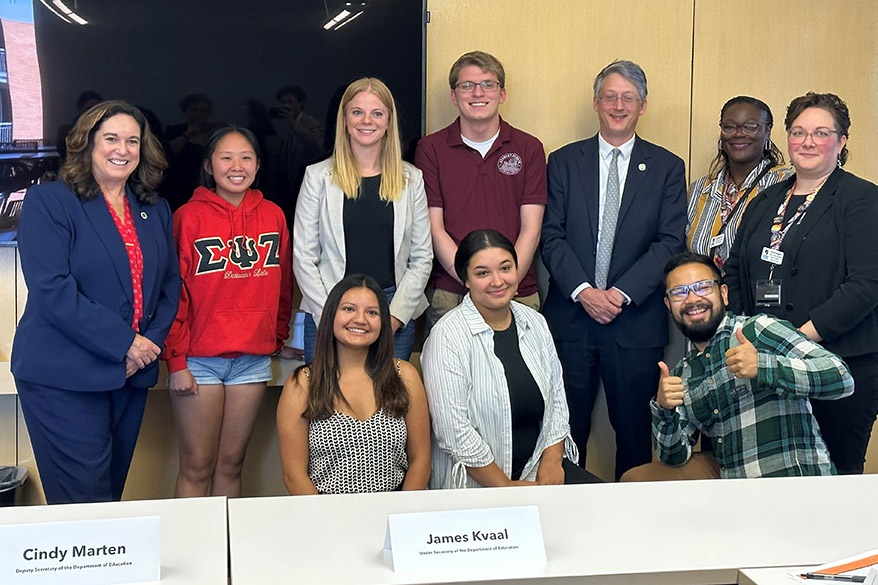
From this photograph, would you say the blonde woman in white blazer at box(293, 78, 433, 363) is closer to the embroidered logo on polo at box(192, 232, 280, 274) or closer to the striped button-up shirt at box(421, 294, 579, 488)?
the embroidered logo on polo at box(192, 232, 280, 274)

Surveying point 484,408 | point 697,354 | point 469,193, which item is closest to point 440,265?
point 469,193

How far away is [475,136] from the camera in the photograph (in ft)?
11.1

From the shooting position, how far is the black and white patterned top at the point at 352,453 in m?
2.47

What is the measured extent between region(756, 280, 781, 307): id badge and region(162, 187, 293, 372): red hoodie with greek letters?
5.36ft

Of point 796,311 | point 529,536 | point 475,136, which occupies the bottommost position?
point 529,536

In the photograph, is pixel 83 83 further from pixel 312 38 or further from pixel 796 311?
pixel 796 311

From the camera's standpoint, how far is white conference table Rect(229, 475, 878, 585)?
1.45 m

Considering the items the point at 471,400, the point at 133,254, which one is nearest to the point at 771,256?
the point at 471,400

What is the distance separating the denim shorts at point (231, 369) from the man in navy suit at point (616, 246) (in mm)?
1113

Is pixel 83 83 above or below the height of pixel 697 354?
above

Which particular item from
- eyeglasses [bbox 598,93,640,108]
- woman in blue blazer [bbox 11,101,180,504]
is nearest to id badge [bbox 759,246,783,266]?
eyeglasses [bbox 598,93,640,108]

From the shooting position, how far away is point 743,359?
234 centimetres

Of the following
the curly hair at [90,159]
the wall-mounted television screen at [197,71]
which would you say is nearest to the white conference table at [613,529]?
the curly hair at [90,159]

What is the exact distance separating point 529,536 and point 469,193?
1990mm
